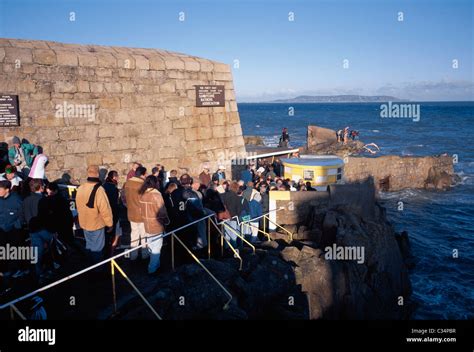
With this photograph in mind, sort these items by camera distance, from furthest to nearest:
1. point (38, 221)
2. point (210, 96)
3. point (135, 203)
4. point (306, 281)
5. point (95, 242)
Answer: point (210, 96) → point (306, 281) → point (135, 203) → point (95, 242) → point (38, 221)

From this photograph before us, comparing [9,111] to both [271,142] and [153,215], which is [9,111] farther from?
[271,142]

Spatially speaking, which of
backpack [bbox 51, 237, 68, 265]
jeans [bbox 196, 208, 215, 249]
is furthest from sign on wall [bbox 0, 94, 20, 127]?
jeans [bbox 196, 208, 215, 249]

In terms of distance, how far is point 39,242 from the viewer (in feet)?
19.9

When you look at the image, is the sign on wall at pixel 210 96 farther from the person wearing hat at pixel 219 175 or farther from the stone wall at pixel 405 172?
the stone wall at pixel 405 172

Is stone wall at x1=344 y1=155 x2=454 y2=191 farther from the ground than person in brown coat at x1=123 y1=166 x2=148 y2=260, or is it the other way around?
person in brown coat at x1=123 y1=166 x2=148 y2=260

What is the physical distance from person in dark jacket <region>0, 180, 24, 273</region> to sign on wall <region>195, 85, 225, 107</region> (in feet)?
25.0

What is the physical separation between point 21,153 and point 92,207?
4547 mm

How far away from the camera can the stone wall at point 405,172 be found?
1027 inches

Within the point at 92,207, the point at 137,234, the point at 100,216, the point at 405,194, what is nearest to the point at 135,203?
the point at 137,234

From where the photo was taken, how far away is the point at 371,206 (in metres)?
12.4

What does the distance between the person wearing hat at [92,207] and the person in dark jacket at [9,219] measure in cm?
106

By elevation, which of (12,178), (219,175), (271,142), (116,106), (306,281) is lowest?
(306,281)

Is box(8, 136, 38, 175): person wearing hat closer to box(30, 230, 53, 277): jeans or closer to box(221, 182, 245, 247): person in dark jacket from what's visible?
box(30, 230, 53, 277): jeans

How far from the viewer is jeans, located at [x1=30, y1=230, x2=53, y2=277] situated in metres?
6.01
